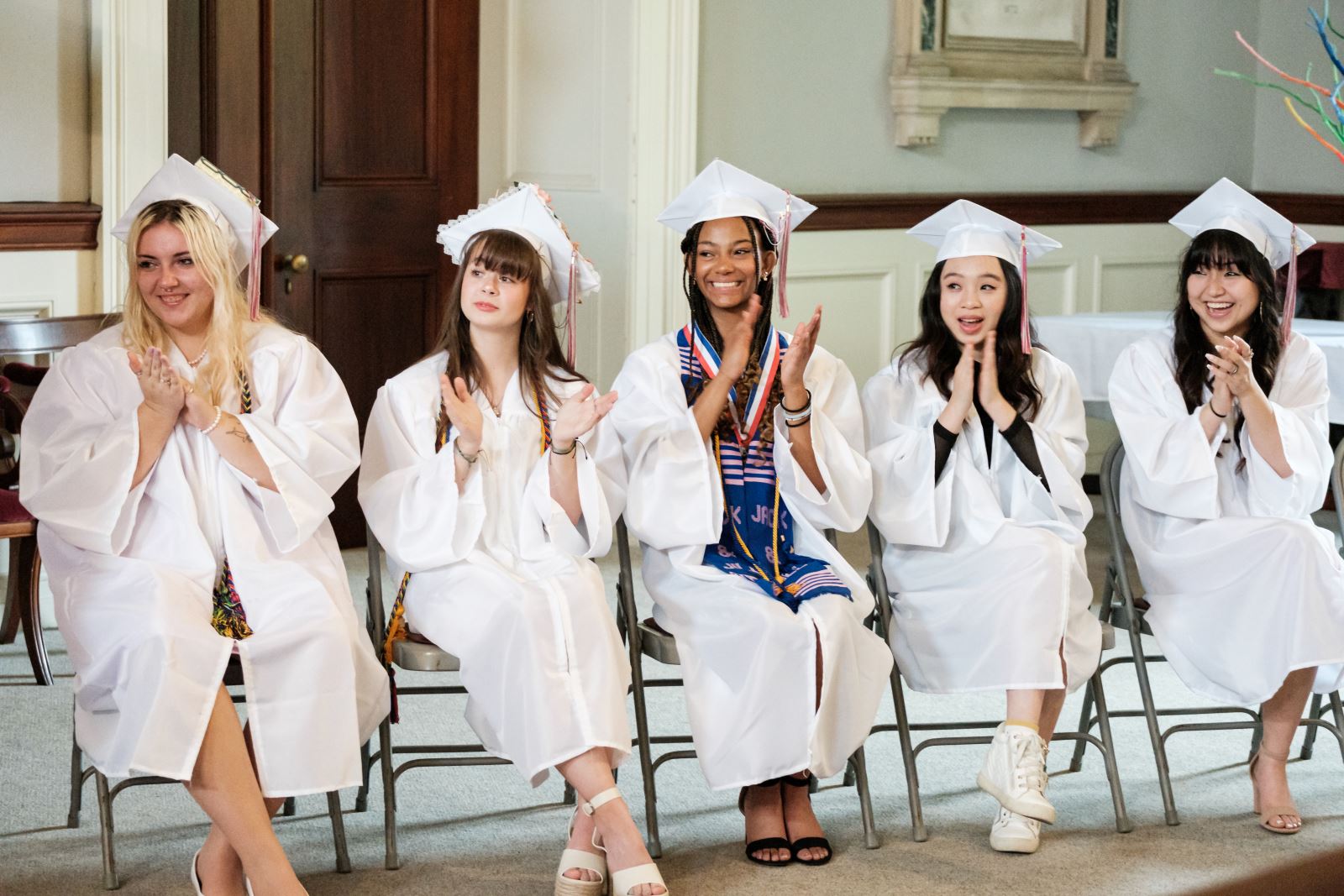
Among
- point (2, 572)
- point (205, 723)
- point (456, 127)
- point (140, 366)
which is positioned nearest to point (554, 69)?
point (456, 127)

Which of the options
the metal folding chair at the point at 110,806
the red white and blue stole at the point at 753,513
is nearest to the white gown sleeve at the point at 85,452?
the metal folding chair at the point at 110,806

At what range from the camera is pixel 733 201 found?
10.4 feet

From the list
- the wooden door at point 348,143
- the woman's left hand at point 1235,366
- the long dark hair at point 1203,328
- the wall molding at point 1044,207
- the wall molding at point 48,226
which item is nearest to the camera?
the woman's left hand at point 1235,366

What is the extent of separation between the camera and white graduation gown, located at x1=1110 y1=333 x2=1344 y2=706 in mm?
3158

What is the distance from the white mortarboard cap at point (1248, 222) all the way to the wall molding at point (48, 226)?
9.90 ft

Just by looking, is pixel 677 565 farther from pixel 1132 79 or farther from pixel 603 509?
pixel 1132 79

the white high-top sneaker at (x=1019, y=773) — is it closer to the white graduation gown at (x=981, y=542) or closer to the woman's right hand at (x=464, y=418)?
the white graduation gown at (x=981, y=542)

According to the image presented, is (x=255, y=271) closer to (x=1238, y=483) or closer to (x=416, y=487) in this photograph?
(x=416, y=487)

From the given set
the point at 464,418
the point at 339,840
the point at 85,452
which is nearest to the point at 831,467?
the point at 464,418

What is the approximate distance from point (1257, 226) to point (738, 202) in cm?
109

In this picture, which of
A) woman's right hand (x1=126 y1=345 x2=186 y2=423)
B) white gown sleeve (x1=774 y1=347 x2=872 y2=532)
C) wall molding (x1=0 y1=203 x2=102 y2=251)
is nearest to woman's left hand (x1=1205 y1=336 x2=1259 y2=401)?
white gown sleeve (x1=774 y1=347 x2=872 y2=532)

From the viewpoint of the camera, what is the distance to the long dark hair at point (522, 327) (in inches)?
119

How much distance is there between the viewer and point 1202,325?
11.1 ft

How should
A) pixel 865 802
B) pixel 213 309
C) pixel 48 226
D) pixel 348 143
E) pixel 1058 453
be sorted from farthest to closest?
pixel 348 143 < pixel 48 226 < pixel 1058 453 < pixel 865 802 < pixel 213 309
